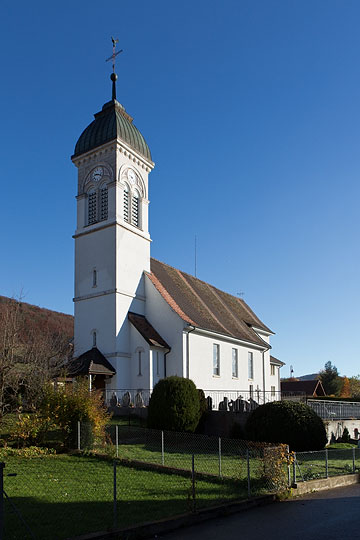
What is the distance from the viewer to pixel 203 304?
36.9 metres

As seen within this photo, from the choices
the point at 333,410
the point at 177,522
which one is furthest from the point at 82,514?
the point at 333,410

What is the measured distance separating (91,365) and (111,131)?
14.4 meters

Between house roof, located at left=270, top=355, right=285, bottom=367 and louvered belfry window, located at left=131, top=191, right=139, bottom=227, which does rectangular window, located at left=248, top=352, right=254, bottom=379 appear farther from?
louvered belfry window, located at left=131, top=191, right=139, bottom=227

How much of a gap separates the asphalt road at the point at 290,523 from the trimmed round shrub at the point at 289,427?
6.86 metres

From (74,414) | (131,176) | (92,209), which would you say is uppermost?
(131,176)

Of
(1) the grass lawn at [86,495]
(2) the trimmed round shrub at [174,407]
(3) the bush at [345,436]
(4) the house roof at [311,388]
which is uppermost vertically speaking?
(2) the trimmed round shrub at [174,407]

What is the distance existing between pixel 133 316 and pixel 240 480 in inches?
713

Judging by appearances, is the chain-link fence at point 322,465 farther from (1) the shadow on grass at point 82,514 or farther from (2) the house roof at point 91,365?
(2) the house roof at point 91,365

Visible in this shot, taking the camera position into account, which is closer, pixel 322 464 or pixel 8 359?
pixel 322 464

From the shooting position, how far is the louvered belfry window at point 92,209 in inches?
1264

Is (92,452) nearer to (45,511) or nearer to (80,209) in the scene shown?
(45,511)

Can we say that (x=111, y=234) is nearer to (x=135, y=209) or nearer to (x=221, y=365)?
(x=135, y=209)

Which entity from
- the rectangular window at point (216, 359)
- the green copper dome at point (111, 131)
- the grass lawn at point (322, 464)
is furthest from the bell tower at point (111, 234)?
the grass lawn at point (322, 464)

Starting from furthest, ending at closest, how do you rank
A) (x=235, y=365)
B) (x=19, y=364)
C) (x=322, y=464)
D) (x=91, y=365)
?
1. (x=235, y=365)
2. (x=91, y=365)
3. (x=19, y=364)
4. (x=322, y=464)
